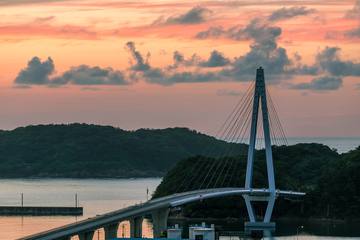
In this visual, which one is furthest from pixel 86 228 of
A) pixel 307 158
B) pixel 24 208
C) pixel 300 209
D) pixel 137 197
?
pixel 137 197

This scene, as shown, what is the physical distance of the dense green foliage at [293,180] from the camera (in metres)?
123

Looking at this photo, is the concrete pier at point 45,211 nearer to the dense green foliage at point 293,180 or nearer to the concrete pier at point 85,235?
the dense green foliage at point 293,180

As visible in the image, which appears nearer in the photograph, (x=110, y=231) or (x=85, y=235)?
(x=85, y=235)

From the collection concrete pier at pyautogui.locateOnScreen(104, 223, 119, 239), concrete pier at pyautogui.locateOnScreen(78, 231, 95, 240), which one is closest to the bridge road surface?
concrete pier at pyautogui.locateOnScreen(78, 231, 95, 240)

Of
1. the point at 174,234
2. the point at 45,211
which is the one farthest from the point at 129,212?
the point at 45,211

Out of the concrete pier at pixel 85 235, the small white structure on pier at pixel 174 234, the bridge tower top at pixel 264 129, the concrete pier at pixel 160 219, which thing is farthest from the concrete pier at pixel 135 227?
the bridge tower top at pixel 264 129

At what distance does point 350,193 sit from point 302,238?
78.5 ft

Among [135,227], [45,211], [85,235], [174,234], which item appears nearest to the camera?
[85,235]

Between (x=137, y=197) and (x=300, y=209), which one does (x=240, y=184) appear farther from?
(x=137, y=197)

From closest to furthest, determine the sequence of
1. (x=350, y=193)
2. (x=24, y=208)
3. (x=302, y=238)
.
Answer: (x=302, y=238)
(x=350, y=193)
(x=24, y=208)

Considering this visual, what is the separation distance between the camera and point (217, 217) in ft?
399

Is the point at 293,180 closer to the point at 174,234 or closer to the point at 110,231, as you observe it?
the point at 110,231

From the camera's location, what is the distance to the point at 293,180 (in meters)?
139

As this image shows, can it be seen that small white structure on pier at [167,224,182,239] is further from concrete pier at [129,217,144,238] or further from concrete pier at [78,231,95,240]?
concrete pier at [129,217,144,238]
